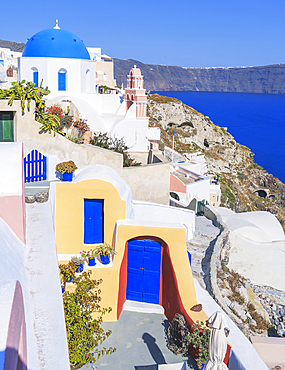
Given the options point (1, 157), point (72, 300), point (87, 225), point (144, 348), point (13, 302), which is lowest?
point (144, 348)

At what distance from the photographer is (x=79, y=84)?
21781 mm

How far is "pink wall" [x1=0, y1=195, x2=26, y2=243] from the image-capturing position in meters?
5.27

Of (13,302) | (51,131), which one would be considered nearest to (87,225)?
(51,131)

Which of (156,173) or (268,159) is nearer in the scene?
(156,173)

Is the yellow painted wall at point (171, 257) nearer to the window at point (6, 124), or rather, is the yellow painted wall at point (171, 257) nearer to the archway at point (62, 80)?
the window at point (6, 124)

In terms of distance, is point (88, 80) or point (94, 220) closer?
point (94, 220)

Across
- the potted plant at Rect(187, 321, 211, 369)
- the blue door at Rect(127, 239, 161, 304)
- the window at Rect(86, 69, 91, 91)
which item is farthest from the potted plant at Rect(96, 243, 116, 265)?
the window at Rect(86, 69, 91, 91)

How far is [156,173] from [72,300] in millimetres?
9143

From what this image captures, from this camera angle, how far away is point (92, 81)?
2344cm

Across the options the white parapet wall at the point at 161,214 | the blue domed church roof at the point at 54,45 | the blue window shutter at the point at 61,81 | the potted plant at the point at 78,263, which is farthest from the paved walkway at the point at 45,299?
the blue domed church roof at the point at 54,45

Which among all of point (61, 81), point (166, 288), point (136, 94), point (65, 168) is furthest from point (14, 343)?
point (136, 94)

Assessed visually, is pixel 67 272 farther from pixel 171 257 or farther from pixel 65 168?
pixel 65 168

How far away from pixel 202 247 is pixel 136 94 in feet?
39.0

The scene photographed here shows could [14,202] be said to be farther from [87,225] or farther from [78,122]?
[78,122]
